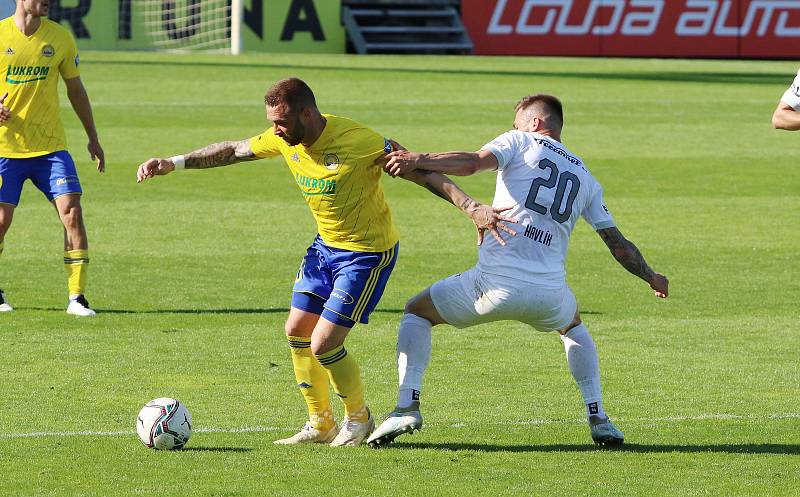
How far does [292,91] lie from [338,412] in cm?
204

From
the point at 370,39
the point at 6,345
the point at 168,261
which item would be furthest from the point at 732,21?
the point at 6,345

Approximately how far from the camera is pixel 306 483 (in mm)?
6422

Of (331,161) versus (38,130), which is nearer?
(331,161)

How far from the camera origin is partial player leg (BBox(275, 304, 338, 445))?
7227 millimetres

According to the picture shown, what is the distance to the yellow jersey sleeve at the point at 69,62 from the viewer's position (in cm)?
1059

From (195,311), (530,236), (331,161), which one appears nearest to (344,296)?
(331,161)

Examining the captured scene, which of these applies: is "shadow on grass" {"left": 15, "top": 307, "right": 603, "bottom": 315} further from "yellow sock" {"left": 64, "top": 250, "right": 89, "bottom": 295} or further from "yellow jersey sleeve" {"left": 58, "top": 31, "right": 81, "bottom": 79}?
"yellow jersey sleeve" {"left": 58, "top": 31, "right": 81, "bottom": 79}

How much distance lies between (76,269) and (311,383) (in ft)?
12.4

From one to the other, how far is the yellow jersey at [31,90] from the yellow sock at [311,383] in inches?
153

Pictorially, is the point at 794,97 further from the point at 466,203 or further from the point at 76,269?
the point at 76,269

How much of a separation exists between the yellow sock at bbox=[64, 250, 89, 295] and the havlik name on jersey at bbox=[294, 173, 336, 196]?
3.81 metres

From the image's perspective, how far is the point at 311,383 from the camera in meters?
7.28

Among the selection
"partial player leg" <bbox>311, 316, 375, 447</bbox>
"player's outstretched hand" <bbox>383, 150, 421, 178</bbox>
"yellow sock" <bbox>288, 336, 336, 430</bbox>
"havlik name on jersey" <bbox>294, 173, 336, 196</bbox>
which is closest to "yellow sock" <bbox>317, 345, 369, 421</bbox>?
"partial player leg" <bbox>311, 316, 375, 447</bbox>

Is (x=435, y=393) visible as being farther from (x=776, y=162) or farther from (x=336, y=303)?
(x=776, y=162)
